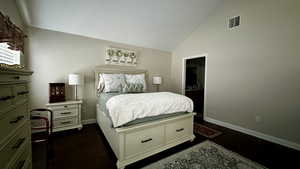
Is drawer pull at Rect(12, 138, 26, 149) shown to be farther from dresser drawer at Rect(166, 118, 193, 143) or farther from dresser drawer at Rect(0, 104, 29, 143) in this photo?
dresser drawer at Rect(166, 118, 193, 143)

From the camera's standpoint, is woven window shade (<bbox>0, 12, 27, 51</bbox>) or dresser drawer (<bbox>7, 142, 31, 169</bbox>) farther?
woven window shade (<bbox>0, 12, 27, 51</bbox>)

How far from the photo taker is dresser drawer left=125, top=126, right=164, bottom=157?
1.64m

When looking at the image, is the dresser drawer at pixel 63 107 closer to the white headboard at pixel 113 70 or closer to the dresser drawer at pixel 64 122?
the dresser drawer at pixel 64 122

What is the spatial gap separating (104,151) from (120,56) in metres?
2.53

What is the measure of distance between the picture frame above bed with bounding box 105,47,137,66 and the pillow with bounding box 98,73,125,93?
1.88 feet

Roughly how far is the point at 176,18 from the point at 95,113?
3461 mm

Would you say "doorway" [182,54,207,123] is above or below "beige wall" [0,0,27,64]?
below

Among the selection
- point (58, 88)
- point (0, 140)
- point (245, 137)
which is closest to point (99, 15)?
point (58, 88)

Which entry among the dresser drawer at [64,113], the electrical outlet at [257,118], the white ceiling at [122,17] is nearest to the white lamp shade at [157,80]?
the white ceiling at [122,17]

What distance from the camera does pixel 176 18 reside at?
3.21 metres

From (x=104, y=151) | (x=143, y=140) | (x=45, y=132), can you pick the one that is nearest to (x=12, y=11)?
(x=45, y=132)

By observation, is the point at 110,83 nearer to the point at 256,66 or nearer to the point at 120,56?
the point at 120,56

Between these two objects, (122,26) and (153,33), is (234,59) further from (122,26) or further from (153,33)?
(122,26)

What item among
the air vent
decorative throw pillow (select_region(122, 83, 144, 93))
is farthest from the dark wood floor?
the air vent
